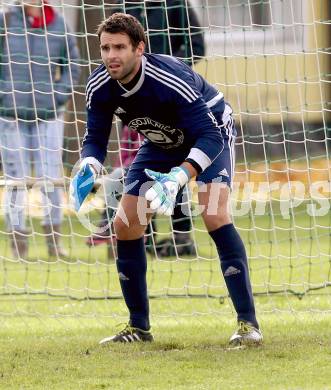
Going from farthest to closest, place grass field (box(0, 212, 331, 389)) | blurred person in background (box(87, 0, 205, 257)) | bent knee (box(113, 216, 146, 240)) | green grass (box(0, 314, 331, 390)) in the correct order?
blurred person in background (box(87, 0, 205, 257)) → bent knee (box(113, 216, 146, 240)) → grass field (box(0, 212, 331, 389)) → green grass (box(0, 314, 331, 390))

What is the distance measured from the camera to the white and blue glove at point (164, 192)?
15.7 ft

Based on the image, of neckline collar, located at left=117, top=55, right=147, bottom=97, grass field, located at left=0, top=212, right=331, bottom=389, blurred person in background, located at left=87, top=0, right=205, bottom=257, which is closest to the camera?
grass field, located at left=0, top=212, right=331, bottom=389

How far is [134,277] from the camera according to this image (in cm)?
570

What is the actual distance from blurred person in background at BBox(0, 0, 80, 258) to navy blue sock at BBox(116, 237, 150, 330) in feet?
8.32

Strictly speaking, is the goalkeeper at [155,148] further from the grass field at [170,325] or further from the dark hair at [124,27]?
the grass field at [170,325]

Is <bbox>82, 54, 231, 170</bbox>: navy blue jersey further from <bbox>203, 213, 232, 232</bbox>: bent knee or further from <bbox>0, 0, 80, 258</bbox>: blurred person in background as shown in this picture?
<bbox>0, 0, 80, 258</bbox>: blurred person in background

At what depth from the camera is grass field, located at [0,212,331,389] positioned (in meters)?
4.71

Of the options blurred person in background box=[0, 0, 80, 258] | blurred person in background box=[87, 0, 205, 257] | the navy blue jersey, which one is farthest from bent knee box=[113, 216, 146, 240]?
blurred person in background box=[0, 0, 80, 258]

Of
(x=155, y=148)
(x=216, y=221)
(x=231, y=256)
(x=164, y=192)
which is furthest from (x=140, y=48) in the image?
(x=231, y=256)

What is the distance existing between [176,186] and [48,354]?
3.95 ft

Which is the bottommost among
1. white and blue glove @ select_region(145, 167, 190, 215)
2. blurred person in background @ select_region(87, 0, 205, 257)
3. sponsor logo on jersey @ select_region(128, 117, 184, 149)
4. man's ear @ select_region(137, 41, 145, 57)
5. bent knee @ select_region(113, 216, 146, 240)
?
bent knee @ select_region(113, 216, 146, 240)

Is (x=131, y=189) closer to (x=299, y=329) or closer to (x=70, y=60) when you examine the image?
(x=299, y=329)

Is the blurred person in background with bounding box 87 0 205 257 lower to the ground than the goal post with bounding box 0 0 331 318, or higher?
higher

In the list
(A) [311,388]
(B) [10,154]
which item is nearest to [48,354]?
(A) [311,388]
